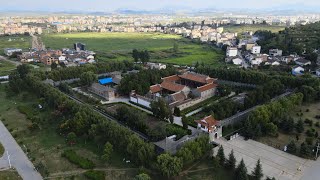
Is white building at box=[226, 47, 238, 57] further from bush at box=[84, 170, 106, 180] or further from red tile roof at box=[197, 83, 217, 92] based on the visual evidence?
bush at box=[84, 170, 106, 180]

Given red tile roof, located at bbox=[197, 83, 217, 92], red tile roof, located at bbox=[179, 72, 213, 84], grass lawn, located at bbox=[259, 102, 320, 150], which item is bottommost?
grass lawn, located at bbox=[259, 102, 320, 150]

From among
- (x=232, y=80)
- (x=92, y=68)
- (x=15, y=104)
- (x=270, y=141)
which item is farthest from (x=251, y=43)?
(x=15, y=104)

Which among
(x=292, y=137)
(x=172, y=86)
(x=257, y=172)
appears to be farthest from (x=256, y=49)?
(x=257, y=172)

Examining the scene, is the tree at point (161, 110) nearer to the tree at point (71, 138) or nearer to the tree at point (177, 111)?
the tree at point (177, 111)

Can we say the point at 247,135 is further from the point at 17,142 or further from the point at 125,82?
the point at 17,142

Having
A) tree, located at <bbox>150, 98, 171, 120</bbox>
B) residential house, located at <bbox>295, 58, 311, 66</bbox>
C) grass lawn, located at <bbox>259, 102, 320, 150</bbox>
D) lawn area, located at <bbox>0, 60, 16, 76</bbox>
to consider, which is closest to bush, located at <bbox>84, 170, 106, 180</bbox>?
tree, located at <bbox>150, 98, 171, 120</bbox>

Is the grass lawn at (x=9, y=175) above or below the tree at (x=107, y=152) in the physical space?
below

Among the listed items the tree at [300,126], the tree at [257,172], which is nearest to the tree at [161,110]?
the tree at [257,172]

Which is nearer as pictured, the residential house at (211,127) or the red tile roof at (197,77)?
the residential house at (211,127)
